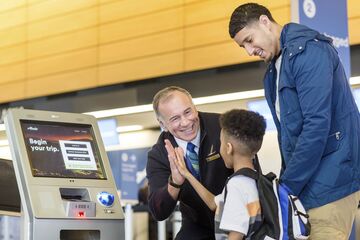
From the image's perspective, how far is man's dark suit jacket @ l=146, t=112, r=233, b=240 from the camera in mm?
2861

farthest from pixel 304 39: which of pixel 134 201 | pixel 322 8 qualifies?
pixel 134 201

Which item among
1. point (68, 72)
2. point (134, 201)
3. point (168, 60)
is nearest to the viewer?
point (168, 60)

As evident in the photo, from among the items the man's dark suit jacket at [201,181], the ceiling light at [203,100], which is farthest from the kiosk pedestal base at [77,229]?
the ceiling light at [203,100]

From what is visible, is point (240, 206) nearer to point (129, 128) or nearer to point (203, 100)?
point (203, 100)

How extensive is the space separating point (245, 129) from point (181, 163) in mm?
342

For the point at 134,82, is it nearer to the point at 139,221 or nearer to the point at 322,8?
the point at 139,221

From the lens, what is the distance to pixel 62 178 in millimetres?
2807

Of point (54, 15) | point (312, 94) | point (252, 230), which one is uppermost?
point (54, 15)

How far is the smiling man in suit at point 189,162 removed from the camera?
286 cm

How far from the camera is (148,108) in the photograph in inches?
365

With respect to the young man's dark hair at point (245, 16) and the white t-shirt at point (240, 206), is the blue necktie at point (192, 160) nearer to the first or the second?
the white t-shirt at point (240, 206)

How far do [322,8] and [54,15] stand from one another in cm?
717

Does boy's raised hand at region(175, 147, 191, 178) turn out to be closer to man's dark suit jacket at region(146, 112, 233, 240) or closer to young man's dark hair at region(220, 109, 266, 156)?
man's dark suit jacket at region(146, 112, 233, 240)

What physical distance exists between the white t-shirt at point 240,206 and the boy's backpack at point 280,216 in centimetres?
3
